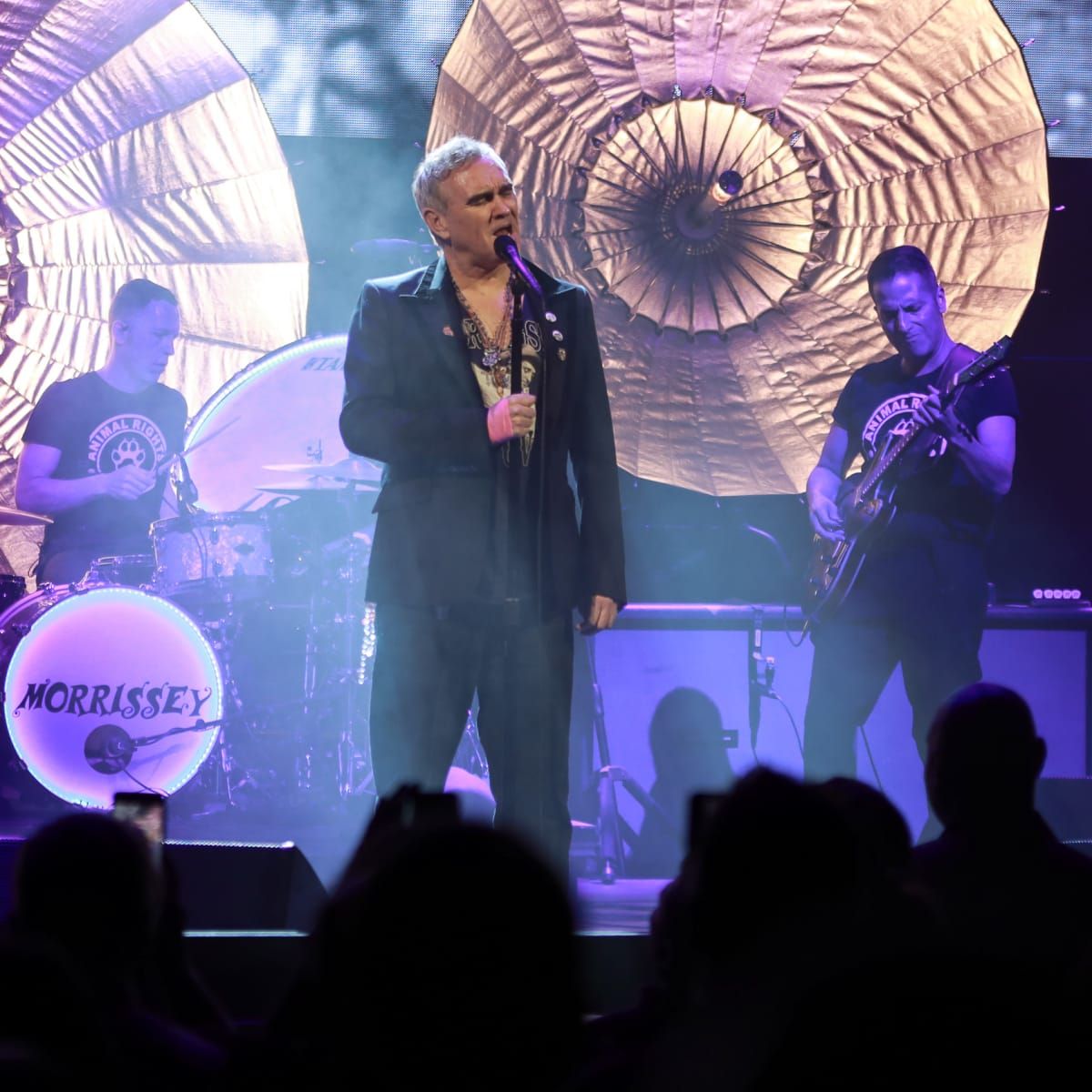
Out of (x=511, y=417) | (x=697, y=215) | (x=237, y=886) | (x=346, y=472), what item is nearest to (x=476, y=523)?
(x=511, y=417)

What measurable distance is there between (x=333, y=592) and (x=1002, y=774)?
3.70 meters

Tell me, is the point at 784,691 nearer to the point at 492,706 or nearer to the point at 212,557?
the point at 212,557

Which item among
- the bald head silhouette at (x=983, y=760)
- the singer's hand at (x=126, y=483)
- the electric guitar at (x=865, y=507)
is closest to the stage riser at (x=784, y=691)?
the electric guitar at (x=865, y=507)

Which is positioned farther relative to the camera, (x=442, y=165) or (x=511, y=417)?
(x=442, y=165)

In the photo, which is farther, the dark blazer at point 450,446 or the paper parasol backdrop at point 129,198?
the paper parasol backdrop at point 129,198

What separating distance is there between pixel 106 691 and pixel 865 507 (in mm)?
2849

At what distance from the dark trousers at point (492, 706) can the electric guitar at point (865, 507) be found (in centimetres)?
235

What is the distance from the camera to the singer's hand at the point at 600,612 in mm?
3664

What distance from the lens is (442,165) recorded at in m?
3.67

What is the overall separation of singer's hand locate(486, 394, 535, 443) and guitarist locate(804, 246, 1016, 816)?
2529 millimetres

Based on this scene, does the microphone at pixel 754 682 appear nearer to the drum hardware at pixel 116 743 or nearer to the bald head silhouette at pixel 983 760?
the drum hardware at pixel 116 743

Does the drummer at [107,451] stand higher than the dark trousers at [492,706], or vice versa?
the drummer at [107,451]

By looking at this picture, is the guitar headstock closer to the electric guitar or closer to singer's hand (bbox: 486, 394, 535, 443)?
the electric guitar

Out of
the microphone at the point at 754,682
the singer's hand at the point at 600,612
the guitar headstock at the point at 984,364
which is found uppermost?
the guitar headstock at the point at 984,364
